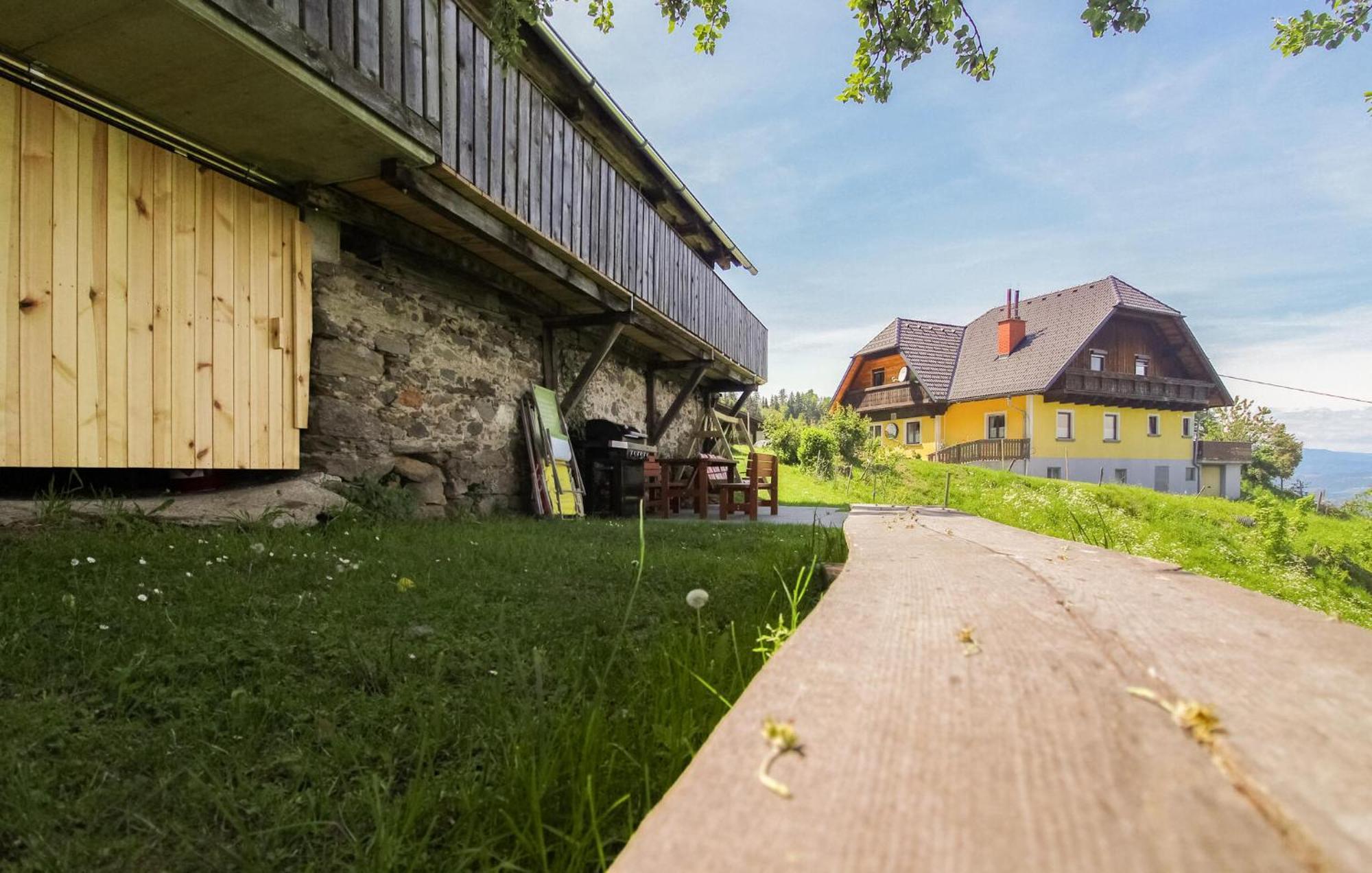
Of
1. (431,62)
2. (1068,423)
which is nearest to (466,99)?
(431,62)

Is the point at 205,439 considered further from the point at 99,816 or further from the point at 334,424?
the point at 99,816

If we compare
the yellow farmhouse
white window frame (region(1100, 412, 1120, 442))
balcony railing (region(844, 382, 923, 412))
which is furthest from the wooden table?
white window frame (region(1100, 412, 1120, 442))

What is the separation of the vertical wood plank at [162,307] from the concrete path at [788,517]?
4.45m

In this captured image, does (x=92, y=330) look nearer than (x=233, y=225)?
Yes

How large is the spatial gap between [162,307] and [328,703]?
308cm

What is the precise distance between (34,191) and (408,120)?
6.02ft

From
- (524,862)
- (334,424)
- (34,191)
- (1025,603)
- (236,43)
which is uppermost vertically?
(236,43)

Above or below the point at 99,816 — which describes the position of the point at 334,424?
above

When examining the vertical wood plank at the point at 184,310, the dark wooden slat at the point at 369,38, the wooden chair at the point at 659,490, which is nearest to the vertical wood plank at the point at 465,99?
the dark wooden slat at the point at 369,38

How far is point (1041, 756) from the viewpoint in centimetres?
45

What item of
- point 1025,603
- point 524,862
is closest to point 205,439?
point 524,862

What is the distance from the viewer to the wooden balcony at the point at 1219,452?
26.4 metres

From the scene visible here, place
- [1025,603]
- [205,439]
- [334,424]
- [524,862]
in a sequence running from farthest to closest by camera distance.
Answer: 1. [334,424]
2. [205,439]
3. [524,862]
4. [1025,603]

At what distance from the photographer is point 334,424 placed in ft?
15.3
